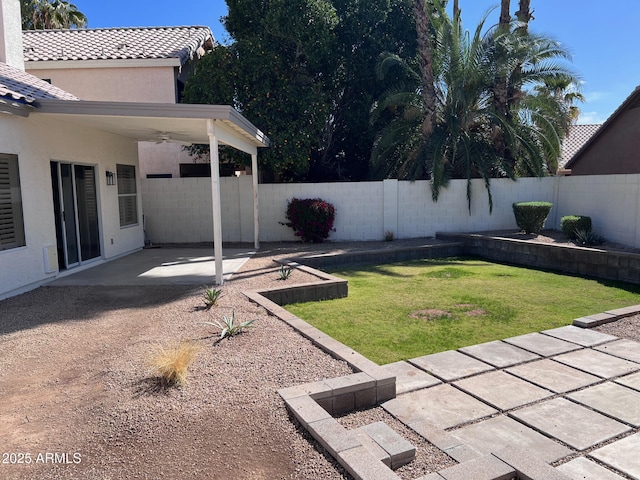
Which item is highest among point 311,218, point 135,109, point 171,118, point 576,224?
point 135,109

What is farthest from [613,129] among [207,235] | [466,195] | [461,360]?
[461,360]

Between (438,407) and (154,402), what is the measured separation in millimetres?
2354

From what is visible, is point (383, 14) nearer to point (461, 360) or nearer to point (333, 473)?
point (461, 360)

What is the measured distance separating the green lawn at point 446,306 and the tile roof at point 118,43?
1150 centimetres

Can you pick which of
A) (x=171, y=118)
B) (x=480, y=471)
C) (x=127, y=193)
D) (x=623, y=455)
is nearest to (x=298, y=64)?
(x=127, y=193)

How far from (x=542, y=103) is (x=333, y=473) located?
14299 mm

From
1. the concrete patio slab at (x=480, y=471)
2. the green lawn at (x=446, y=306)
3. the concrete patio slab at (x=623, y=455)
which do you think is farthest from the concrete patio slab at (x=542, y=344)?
the concrete patio slab at (x=480, y=471)

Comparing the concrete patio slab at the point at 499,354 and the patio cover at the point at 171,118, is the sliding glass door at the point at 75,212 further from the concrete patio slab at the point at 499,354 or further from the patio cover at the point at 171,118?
the concrete patio slab at the point at 499,354

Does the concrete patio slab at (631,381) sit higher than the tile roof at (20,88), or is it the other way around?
the tile roof at (20,88)

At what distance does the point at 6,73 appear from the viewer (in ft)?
29.9

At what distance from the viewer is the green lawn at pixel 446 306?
5754 mm

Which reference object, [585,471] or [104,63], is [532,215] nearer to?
[585,471]

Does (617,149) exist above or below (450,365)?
above

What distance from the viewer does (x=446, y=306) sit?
725 centimetres
